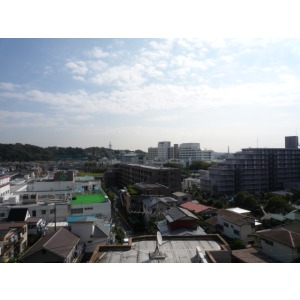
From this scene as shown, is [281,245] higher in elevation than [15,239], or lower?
higher

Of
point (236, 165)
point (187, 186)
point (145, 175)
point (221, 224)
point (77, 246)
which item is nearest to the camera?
point (77, 246)

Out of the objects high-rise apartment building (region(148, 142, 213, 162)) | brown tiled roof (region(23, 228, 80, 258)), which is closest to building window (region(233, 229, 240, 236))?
brown tiled roof (region(23, 228, 80, 258))

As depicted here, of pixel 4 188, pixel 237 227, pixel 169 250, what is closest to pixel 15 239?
pixel 4 188

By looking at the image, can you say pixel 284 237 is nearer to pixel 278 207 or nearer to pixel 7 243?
pixel 278 207

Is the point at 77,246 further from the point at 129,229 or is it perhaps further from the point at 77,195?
the point at 77,195

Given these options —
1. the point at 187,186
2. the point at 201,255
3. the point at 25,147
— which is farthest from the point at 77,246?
the point at 25,147

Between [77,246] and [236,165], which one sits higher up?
[236,165]

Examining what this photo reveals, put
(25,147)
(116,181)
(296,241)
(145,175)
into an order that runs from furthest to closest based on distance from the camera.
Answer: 1. (25,147)
2. (116,181)
3. (145,175)
4. (296,241)
